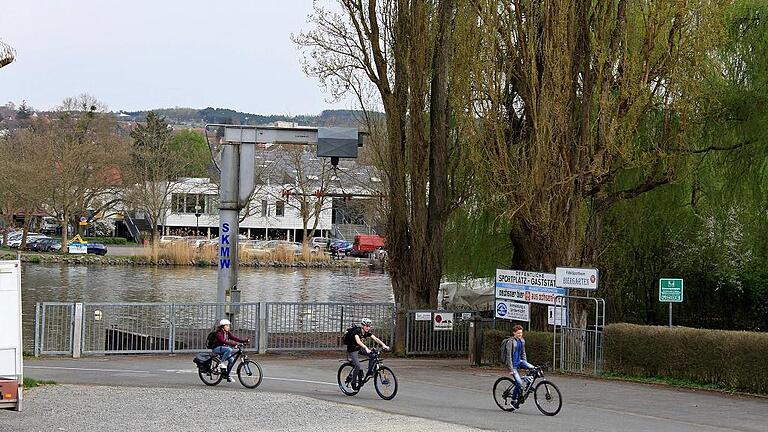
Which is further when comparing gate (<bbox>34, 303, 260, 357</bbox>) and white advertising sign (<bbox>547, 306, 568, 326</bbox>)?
gate (<bbox>34, 303, 260, 357</bbox>)

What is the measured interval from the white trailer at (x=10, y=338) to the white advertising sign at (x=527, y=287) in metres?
14.9

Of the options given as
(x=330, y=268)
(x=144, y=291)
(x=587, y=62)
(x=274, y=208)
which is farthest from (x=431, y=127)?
(x=274, y=208)

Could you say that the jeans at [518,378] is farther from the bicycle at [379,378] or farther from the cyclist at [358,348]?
the cyclist at [358,348]

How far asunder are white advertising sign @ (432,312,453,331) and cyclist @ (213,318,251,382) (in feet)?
34.8

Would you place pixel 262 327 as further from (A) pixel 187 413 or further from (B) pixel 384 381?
(A) pixel 187 413

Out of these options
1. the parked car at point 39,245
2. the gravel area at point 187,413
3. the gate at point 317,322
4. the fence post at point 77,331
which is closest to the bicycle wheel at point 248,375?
the gravel area at point 187,413

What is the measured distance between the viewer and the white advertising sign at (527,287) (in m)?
27.9

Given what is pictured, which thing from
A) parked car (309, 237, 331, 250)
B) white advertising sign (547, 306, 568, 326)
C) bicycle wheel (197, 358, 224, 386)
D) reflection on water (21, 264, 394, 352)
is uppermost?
parked car (309, 237, 331, 250)

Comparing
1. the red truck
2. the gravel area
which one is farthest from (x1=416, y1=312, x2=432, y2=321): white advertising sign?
the red truck

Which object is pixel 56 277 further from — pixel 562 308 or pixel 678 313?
pixel 562 308

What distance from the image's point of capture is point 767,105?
2944cm

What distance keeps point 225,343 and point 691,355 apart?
9854mm

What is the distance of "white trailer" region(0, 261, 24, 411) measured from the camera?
1570cm

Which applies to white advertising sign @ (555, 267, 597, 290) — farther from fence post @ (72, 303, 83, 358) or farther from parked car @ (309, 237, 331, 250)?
parked car @ (309, 237, 331, 250)
